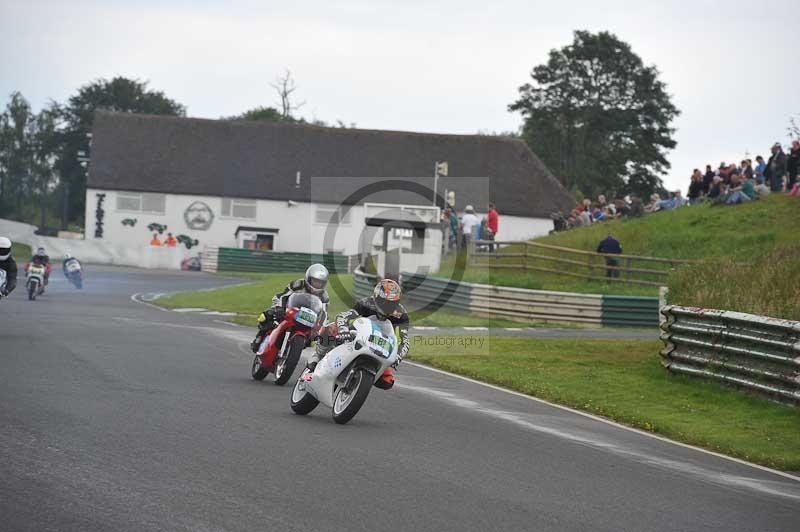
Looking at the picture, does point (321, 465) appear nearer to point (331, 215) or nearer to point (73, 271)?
point (73, 271)

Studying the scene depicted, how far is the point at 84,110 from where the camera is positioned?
9350 centimetres

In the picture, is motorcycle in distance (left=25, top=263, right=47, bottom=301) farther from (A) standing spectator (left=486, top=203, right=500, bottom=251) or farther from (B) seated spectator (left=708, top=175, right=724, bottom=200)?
(B) seated spectator (left=708, top=175, right=724, bottom=200)

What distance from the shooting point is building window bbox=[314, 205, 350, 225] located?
228ft

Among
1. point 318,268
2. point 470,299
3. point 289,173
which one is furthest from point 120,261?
point 318,268

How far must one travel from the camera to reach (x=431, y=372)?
1955 centimetres

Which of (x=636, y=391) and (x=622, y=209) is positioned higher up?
(x=622, y=209)

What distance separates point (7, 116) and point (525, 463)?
357ft

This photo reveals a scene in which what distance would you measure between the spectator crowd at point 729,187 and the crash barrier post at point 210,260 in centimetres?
2237

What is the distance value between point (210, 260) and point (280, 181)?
11.8 metres

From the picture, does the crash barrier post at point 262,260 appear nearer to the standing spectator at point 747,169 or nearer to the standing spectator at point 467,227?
the standing spectator at point 467,227

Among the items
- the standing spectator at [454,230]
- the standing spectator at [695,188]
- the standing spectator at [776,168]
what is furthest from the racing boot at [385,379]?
the standing spectator at [695,188]

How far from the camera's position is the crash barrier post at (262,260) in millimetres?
59438

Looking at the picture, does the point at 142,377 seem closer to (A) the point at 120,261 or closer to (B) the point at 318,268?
(B) the point at 318,268

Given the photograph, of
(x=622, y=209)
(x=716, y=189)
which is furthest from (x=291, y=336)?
(x=622, y=209)
